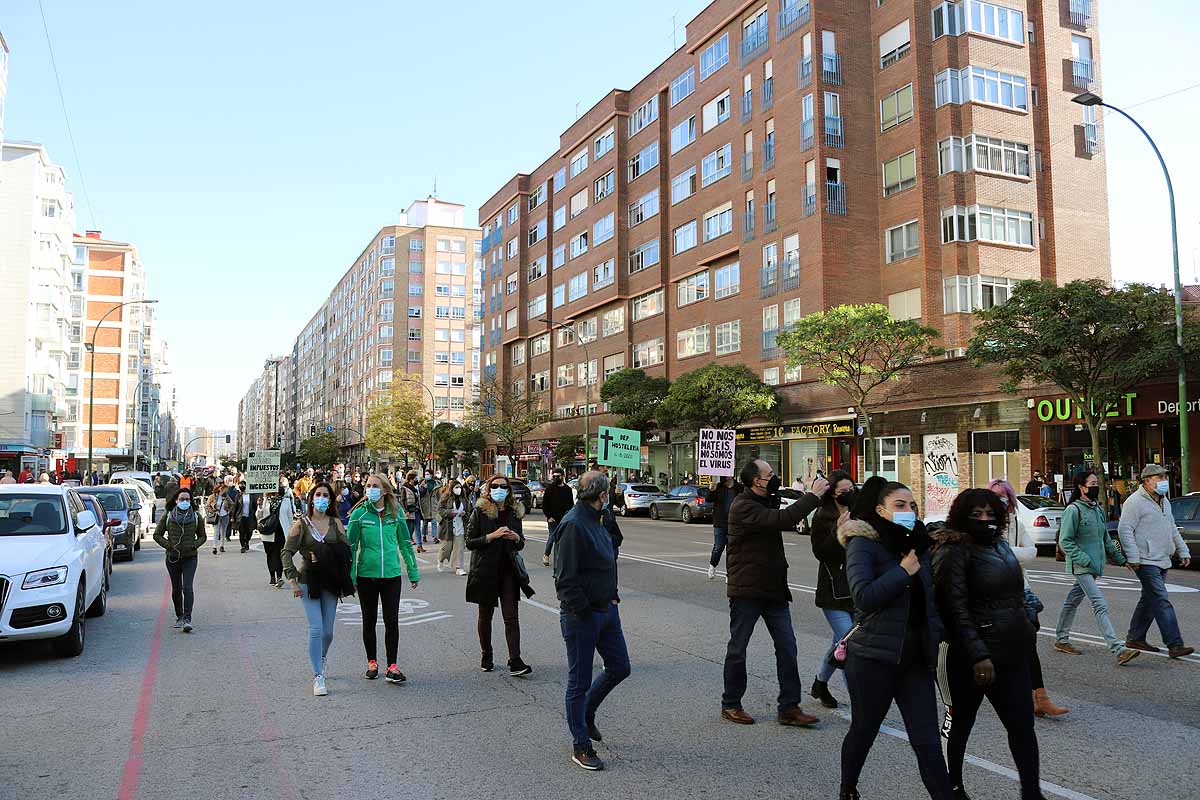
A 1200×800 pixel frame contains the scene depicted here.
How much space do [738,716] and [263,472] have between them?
18.5 m

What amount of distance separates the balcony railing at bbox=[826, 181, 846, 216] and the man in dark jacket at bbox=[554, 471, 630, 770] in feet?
107

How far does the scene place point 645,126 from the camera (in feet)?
166

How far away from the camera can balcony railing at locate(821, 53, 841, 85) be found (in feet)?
120

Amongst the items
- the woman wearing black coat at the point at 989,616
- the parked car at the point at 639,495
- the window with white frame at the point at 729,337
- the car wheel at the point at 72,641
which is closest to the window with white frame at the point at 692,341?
the window with white frame at the point at 729,337

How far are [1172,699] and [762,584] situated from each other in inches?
132

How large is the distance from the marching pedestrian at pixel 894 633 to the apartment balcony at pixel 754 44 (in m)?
39.9

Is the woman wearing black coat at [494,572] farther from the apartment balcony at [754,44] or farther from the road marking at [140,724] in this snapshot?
the apartment balcony at [754,44]

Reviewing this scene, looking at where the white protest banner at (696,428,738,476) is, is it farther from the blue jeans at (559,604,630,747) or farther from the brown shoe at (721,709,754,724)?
the blue jeans at (559,604,630,747)

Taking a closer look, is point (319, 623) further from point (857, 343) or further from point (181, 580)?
point (857, 343)

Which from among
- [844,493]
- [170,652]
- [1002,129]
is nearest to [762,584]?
[844,493]

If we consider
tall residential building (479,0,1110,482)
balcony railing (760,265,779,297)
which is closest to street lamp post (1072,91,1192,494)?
tall residential building (479,0,1110,482)

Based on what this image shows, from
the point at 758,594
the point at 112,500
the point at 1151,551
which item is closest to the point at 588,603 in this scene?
the point at 758,594

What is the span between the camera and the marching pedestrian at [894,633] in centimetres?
398

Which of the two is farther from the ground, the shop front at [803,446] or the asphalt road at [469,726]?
the shop front at [803,446]
